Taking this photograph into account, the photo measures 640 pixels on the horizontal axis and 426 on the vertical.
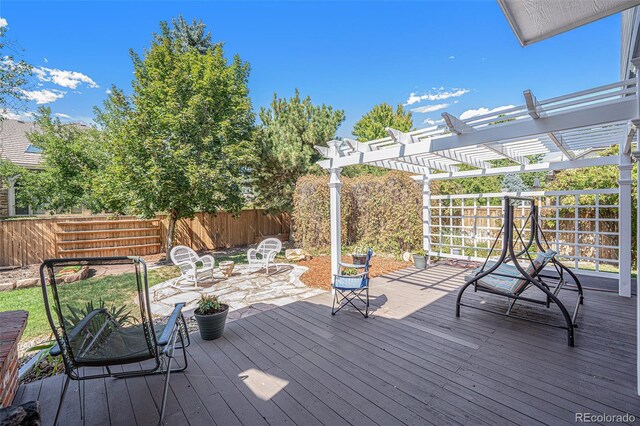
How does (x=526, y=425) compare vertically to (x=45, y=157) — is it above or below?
below

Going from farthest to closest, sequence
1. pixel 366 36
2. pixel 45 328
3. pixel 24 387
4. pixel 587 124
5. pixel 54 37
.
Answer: pixel 366 36 < pixel 54 37 < pixel 45 328 < pixel 587 124 < pixel 24 387

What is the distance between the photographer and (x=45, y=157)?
36.1ft

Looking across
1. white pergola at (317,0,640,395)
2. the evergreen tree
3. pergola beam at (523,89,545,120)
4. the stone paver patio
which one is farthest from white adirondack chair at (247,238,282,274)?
the evergreen tree

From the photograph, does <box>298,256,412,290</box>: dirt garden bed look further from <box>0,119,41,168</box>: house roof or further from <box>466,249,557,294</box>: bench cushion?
<box>0,119,41,168</box>: house roof

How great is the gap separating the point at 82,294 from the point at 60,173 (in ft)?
39.9

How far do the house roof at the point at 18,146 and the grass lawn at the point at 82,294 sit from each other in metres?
8.74

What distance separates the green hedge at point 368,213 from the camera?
7684mm

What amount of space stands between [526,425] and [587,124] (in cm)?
267

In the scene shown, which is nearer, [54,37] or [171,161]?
[54,37]

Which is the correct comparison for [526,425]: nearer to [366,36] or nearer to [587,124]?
[587,124]

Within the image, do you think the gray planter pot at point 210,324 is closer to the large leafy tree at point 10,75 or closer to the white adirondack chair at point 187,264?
the white adirondack chair at point 187,264

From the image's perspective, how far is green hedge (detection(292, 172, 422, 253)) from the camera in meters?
7.68

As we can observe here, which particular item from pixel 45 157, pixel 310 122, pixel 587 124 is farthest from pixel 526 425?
pixel 45 157

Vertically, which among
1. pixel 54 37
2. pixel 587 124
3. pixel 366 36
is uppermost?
pixel 366 36
